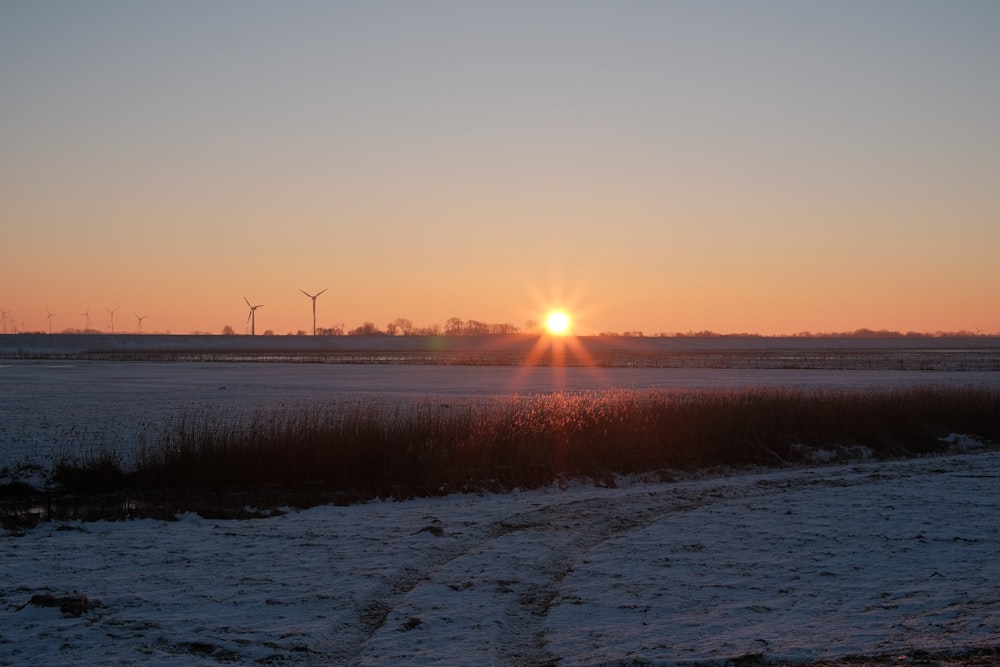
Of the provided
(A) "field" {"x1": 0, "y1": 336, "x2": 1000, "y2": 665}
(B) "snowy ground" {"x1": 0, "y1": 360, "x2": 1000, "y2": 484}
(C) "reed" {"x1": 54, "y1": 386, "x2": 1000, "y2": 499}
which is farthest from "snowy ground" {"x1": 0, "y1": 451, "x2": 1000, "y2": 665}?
(B) "snowy ground" {"x1": 0, "y1": 360, "x2": 1000, "y2": 484}

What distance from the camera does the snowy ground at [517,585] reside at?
866cm

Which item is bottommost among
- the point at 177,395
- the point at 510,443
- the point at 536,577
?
the point at 536,577

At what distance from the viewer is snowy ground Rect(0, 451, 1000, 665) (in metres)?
8.66

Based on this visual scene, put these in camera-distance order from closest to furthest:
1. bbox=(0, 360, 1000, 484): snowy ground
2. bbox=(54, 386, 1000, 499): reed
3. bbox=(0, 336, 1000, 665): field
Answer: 1. bbox=(0, 336, 1000, 665): field
2. bbox=(54, 386, 1000, 499): reed
3. bbox=(0, 360, 1000, 484): snowy ground

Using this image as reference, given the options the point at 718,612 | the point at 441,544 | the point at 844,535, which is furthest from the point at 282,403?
the point at 718,612

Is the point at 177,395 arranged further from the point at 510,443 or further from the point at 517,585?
the point at 517,585

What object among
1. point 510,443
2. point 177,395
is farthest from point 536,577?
point 177,395

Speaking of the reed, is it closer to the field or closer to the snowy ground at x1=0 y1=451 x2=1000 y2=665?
the field

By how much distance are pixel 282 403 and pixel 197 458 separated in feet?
43.5

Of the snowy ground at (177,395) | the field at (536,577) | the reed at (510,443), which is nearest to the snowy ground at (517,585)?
the field at (536,577)

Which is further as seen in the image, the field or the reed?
the reed

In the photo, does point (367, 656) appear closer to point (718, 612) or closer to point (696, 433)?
point (718, 612)

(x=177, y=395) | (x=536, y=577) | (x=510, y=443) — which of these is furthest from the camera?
(x=177, y=395)

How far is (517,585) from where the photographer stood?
10.9 meters
